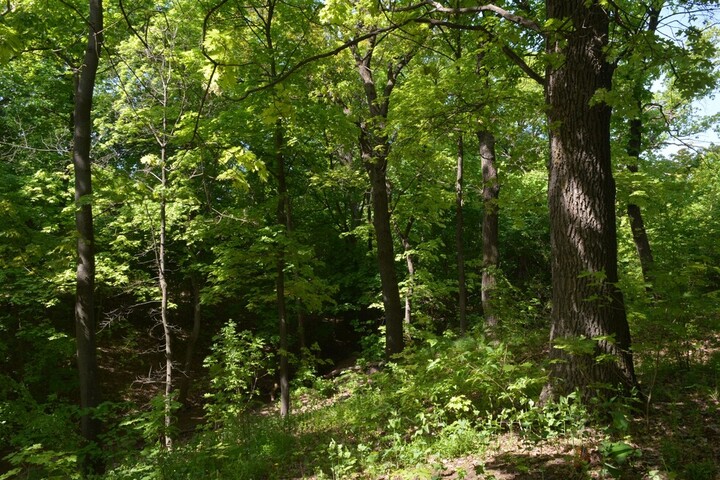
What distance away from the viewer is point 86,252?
6121 millimetres

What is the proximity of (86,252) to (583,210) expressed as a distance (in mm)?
6214

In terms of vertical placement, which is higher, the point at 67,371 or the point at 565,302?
the point at 565,302

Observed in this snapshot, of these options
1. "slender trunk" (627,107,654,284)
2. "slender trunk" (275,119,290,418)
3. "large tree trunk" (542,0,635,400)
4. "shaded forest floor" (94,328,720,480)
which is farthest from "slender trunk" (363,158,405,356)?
"slender trunk" (627,107,654,284)

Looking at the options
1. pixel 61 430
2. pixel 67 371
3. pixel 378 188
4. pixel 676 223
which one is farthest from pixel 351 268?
pixel 61 430

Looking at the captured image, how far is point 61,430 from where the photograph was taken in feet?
17.9

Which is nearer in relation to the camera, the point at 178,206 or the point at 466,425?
the point at 466,425

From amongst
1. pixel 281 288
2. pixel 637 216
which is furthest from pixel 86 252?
pixel 637 216

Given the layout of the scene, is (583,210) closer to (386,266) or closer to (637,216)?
(386,266)

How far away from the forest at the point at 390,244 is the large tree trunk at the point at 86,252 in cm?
3

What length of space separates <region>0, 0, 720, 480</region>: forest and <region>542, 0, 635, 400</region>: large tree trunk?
2 cm

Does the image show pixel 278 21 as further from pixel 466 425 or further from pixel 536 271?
pixel 536 271

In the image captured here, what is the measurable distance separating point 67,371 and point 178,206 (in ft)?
19.7

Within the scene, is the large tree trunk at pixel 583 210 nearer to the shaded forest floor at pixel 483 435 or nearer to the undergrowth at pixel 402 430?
the shaded forest floor at pixel 483 435

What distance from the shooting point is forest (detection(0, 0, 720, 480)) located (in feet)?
13.5
